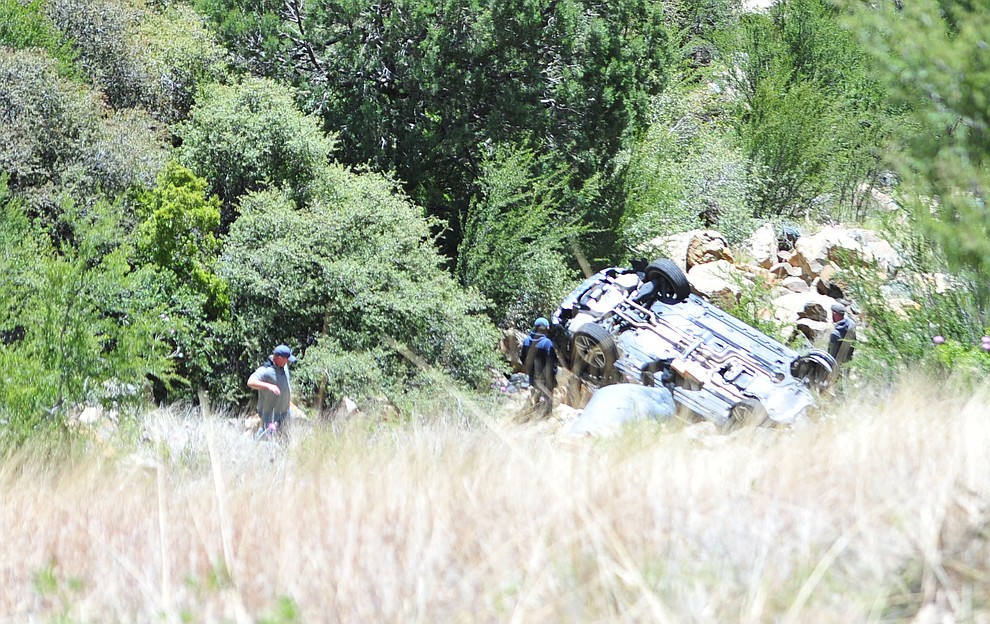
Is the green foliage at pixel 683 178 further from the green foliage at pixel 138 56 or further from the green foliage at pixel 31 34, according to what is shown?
the green foliage at pixel 31 34

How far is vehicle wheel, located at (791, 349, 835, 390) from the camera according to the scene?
44.0ft

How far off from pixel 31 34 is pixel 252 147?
18.1 ft

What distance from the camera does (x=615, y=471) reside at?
14.4 feet

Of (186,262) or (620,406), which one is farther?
(186,262)

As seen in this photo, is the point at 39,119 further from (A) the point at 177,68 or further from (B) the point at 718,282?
(B) the point at 718,282

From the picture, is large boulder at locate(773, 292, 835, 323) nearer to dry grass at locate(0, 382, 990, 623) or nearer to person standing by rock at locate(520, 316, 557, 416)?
person standing by rock at locate(520, 316, 557, 416)

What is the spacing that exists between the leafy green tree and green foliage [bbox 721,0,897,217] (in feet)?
26.5

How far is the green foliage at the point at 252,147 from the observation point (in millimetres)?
18141

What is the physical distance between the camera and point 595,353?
1412 centimetres

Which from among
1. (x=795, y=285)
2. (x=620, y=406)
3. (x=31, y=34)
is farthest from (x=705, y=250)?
(x=31, y=34)

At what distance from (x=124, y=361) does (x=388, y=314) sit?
4735mm

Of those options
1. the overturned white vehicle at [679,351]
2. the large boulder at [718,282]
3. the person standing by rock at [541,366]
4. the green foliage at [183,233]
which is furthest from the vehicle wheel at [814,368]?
the green foliage at [183,233]

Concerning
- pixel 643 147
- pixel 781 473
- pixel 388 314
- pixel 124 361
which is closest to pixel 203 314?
pixel 388 314

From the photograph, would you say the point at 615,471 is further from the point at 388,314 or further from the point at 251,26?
the point at 251,26
